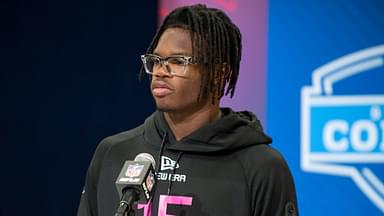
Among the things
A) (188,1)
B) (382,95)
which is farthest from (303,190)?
(188,1)

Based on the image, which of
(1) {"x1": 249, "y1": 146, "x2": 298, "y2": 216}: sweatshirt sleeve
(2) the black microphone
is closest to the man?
(1) {"x1": 249, "y1": 146, "x2": 298, "y2": 216}: sweatshirt sleeve

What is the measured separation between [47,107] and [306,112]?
0.99 meters

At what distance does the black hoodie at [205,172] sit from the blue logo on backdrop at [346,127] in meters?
0.89

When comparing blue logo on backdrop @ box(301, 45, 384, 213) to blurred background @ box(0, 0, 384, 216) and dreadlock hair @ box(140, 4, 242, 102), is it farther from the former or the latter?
dreadlock hair @ box(140, 4, 242, 102)

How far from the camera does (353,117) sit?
2.23 meters

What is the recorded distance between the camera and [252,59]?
2391mm

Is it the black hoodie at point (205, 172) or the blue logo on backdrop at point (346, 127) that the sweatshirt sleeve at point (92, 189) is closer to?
the black hoodie at point (205, 172)

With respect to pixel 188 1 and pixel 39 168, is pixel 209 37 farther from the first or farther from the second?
pixel 39 168

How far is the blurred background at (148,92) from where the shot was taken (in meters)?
2.24

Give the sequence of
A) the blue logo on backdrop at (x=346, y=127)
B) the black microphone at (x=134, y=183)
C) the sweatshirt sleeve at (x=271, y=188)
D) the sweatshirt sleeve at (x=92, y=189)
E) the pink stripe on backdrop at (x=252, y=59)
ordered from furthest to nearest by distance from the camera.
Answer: the pink stripe on backdrop at (x=252, y=59) → the blue logo on backdrop at (x=346, y=127) → the sweatshirt sleeve at (x=92, y=189) → the sweatshirt sleeve at (x=271, y=188) → the black microphone at (x=134, y=183)

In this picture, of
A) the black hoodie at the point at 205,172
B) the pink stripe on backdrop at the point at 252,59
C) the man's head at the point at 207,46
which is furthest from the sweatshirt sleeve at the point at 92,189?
the pink stripe on backdrop at the point at 252,59

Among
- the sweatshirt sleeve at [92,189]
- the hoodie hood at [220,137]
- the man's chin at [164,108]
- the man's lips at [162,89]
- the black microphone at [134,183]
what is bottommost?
the sweatshirt sleeve at [92,189]

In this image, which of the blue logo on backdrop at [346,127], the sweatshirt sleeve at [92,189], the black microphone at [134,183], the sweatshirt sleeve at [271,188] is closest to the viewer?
the black microphone at [134,183]

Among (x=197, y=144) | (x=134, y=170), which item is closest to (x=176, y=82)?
(x=197, y=144)
